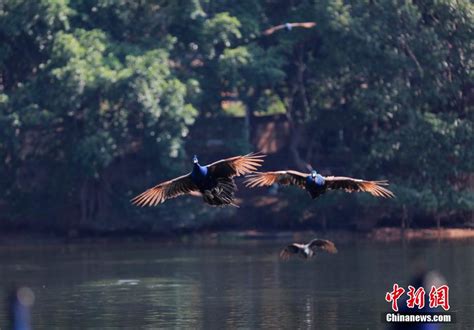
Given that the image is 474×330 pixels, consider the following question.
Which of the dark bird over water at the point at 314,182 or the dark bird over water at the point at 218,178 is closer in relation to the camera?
the dark bird over water at the point at 218,178

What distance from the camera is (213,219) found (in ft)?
176

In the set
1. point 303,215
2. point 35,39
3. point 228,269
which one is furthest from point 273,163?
point 228,269

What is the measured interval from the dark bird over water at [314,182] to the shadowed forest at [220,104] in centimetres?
2517

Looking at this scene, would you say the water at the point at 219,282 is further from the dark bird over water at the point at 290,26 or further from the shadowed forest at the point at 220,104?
the dark bird over water at the point at 290,26

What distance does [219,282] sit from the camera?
36719 millimetres

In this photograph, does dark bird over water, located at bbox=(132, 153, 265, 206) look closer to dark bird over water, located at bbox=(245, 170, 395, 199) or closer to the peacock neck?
the peacock neck

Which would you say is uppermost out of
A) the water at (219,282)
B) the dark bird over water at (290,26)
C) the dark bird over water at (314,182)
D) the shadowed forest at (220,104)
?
the dark bird over water at (290,26)

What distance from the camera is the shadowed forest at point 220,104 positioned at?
50.4m

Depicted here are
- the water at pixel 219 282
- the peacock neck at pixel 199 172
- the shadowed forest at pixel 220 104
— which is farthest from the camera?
the shadowed forest at pixel 220 104

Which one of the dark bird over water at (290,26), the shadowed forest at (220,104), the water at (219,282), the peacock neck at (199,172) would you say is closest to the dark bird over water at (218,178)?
the peacock neck at (199,172)

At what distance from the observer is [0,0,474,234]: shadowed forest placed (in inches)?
1984

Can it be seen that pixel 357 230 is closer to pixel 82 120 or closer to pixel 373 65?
pixel 373 65

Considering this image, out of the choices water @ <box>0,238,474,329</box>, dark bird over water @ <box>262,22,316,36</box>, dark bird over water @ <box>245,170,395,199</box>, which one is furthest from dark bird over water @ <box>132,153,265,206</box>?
dark bird over water @ <box>262,22,316,36</box>

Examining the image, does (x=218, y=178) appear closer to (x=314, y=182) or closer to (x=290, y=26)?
(x=314, y=182)
